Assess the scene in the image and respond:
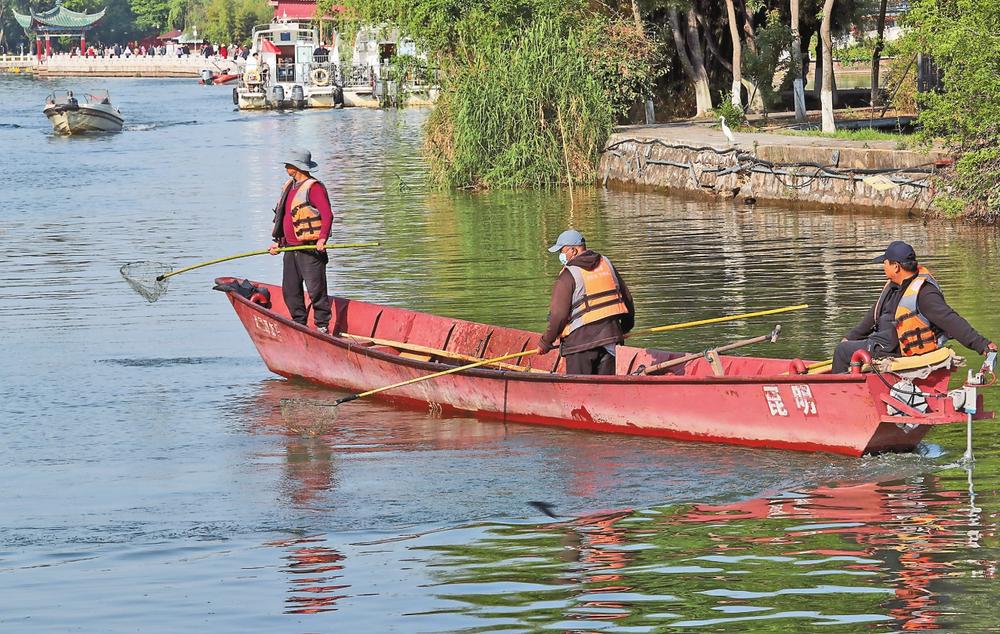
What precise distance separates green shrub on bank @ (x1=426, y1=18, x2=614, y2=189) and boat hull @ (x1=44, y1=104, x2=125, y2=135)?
32338 millimetres

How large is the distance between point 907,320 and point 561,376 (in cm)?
297

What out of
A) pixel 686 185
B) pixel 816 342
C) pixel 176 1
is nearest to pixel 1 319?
pixel 816 342

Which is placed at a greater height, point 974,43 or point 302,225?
point 974,43

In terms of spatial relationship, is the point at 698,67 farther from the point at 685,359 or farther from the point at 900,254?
the point at 900,254

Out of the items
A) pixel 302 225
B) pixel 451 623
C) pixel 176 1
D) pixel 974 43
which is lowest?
pixel 451 623

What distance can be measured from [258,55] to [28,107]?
13.0m

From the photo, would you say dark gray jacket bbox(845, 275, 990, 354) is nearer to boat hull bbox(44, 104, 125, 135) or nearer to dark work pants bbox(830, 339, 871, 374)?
dark work pants bbox(830, 339, 871, 374)

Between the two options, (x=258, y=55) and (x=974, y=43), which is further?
(x=258, y=55)

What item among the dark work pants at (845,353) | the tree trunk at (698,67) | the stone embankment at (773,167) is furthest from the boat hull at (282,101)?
the dark work pants at (845,353)

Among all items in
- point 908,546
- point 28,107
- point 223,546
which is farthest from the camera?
point 28,107

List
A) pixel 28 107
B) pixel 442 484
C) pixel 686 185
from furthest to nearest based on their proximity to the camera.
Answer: pixel 28 107 → pixel 686 185 → pixel 442 484

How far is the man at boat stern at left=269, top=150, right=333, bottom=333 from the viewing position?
16016 mm

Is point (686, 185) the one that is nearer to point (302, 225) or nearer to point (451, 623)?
point (302, 225)

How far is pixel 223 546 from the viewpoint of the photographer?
10.5 metres
